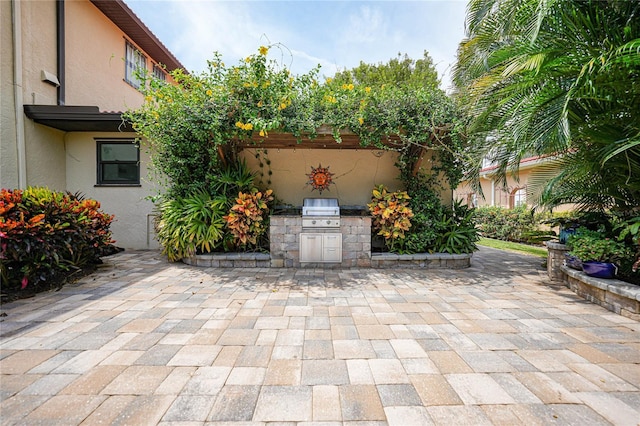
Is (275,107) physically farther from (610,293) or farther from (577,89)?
(610,293)

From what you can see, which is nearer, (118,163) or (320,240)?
(320,240)

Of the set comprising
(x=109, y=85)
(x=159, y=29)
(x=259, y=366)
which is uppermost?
(x=159, y=29)

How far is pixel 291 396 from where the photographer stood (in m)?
1.74

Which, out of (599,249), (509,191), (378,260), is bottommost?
(378,260)

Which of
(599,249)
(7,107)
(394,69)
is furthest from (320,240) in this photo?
(394,69)

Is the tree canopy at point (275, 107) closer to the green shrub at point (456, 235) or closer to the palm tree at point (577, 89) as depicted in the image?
the palm tree at point (577, 89)

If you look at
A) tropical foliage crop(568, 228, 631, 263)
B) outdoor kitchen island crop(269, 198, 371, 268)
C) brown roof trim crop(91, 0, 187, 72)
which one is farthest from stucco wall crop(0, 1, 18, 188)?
tropical foliage crop(568, 228, 631, 263)

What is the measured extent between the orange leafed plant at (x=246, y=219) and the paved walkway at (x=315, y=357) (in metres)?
1.55

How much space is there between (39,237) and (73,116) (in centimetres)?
346

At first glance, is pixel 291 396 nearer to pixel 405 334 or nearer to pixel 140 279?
pixel 405 334

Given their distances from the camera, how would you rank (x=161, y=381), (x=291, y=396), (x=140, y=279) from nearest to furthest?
1. (x=291, y=396)
2. (x=161, y=381)
3. (x=140, y=279)

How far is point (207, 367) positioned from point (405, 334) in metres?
1.74

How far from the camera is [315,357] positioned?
2.19 m

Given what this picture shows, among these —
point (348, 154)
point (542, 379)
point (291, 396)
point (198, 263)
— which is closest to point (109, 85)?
point (198, 263)
